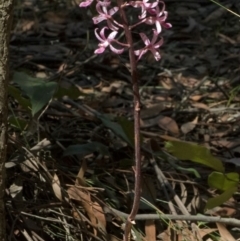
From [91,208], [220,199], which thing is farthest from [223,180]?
[91,208]

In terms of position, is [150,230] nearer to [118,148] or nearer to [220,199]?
[220,199]

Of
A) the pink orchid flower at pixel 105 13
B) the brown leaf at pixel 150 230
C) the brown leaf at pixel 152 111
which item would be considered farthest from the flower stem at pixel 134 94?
the brown leaf at pixel 152 111

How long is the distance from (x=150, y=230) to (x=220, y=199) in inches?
9.1

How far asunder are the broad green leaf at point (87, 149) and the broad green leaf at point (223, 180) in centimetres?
36

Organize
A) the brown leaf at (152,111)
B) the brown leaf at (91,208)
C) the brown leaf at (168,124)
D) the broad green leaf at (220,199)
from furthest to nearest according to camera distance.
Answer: the brown leaf at (152,111), the brown leaf at (168,124), the broad green leaf at (220,199), the brown leaf at (91,208)

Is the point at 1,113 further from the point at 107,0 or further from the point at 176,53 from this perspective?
the point at 176,53

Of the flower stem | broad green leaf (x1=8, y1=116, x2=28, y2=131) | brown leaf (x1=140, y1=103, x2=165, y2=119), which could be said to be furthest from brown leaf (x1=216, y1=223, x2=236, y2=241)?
brown leaf (x1=140, y1=103, x2=165, y2=119)

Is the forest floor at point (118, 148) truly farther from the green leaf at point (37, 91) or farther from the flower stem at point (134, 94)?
the flower stem at point (134, 94)

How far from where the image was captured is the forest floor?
79.3 inches

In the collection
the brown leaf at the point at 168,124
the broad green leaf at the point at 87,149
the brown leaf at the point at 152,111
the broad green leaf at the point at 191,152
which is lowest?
the brown leaf at the point at 152,111

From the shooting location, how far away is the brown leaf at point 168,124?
9.50 ft

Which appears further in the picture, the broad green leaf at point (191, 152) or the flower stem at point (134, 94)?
the broad green leaf at point (191, 152)

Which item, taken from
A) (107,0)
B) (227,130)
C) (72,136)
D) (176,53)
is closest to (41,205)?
(72,136)

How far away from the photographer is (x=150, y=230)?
2.04 m
